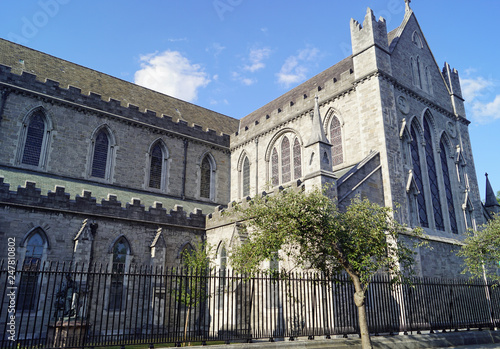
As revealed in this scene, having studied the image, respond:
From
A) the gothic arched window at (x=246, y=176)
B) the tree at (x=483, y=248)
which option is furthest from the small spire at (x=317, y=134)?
the gothic arched window at (x=246, y=176)

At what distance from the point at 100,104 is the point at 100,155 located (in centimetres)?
300

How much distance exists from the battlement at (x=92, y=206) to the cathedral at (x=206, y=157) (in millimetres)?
48

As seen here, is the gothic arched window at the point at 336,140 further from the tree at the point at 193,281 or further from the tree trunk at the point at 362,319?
the tree trunk at the point at 362,319

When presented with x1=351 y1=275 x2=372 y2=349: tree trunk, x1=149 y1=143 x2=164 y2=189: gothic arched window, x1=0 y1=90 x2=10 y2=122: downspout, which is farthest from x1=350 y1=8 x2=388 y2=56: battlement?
x1=0 y1=90 x2=10 y2=122: downspout

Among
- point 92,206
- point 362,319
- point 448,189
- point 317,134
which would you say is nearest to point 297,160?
point 317,134

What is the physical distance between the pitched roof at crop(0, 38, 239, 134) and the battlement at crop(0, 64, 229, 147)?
1.43m

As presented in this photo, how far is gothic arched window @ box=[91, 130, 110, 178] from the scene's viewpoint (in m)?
22.3

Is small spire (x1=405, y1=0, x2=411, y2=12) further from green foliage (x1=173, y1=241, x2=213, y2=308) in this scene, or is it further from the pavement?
green foliage (x1=173, y1=241, x2=213, y2=308)

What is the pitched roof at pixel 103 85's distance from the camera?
921 inches

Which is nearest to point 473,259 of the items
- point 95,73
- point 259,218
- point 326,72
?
point 259,218

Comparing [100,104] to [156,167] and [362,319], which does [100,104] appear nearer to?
[156,167]

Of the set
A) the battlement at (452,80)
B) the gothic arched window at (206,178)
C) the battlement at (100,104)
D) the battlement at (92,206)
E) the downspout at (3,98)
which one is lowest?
the battlement at (92,206)

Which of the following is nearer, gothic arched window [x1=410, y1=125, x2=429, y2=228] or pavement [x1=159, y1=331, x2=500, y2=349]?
pavement [x1=159, y1=331, x2=500, y2=349]

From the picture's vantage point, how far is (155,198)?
23.0 m
